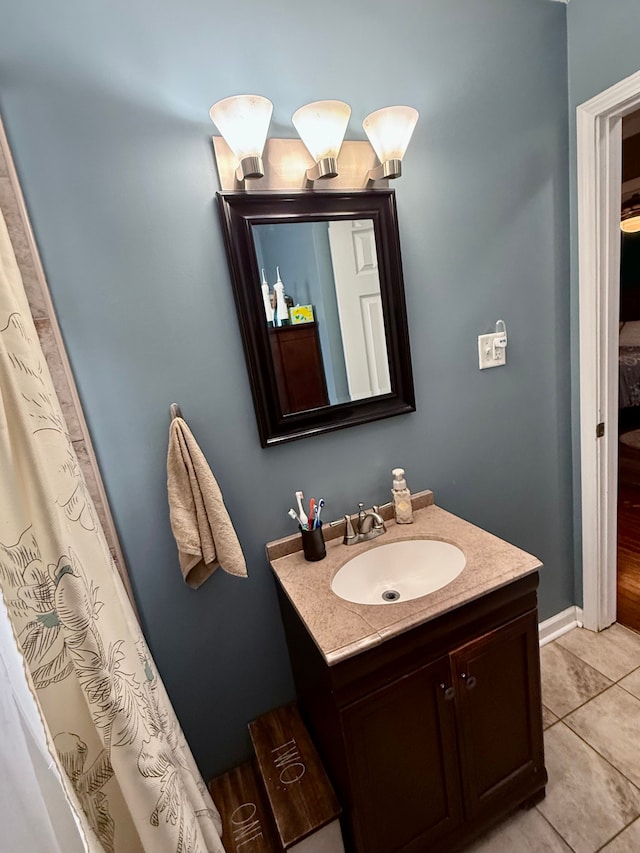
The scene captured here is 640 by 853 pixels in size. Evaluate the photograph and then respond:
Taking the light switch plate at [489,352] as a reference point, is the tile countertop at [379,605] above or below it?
below

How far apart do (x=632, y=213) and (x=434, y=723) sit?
519 cm

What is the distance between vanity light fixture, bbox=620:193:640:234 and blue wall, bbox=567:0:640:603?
12.0ft

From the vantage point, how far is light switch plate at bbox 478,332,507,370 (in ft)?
4.96

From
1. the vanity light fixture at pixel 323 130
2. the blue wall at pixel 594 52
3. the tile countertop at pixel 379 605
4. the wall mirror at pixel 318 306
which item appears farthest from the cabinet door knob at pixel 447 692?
the blue wall at pixel 594 52

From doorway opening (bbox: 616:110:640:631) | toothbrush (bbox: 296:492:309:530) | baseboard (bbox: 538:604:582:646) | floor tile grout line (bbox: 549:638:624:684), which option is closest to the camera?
toothbrush (bbox: 296:492:309:530)

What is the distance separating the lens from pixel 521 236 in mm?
1512

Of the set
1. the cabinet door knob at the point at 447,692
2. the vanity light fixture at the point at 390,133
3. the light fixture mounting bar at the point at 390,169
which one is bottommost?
the cabinet door knob at the point at 447,692

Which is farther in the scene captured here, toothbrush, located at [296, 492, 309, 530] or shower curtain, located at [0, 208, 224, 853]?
toothbrush, located at [296, 492, 309, 530]

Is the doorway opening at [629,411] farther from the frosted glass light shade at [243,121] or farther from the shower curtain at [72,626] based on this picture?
the frosted glass light shade at [243,121]

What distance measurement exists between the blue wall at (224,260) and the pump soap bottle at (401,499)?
0.08 metres

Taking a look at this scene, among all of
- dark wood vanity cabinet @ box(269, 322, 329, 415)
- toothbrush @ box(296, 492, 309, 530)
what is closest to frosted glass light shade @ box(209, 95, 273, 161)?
dark wood vanity cabinet @ box(269, 322, 329, 415)

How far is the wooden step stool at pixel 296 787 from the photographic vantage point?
1.02 metres

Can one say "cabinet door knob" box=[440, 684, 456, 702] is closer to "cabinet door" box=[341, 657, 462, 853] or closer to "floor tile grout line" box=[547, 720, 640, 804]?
"cabinet door" box=[341, 657, 462, 853]

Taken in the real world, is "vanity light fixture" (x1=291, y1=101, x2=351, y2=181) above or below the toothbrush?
above
